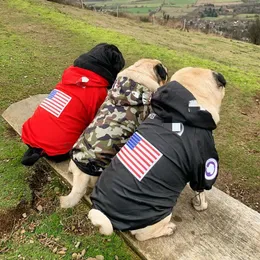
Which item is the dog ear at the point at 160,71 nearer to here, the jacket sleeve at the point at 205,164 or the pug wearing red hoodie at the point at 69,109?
the pug wearing red hoodie at the point at 69,109

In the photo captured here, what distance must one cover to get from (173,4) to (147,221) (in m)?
60.9

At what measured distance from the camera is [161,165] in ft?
8.13

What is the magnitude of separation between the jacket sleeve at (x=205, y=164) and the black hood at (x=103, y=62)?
62.9 inches

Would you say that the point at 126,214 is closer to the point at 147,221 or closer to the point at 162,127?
the point at 147,221

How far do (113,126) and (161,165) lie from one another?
29.7 inches

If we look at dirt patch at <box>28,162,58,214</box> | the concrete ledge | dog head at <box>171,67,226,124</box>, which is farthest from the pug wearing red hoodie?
the concrete ledge

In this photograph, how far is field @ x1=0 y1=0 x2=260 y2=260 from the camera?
3020mm

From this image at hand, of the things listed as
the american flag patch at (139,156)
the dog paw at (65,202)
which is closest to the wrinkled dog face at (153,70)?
the american flag patch at (139,156)

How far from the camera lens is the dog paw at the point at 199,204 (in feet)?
9.84

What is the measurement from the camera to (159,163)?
8.12 feet

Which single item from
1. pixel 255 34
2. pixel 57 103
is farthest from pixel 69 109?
pixel 255 34

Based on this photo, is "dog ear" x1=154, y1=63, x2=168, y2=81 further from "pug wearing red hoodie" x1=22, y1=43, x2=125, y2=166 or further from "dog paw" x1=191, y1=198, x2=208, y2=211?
"dog paw" x1=191, y1=198, x2=208, y2=211

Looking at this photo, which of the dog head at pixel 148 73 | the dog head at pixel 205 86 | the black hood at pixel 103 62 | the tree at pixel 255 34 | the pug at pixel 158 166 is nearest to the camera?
the pug at pixel 158 166

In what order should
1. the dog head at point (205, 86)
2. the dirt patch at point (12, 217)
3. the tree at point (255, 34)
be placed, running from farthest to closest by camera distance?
the tree at point (255, 34) → the dirt patch at point (12, 217) → the dog head at point (205, 86)
